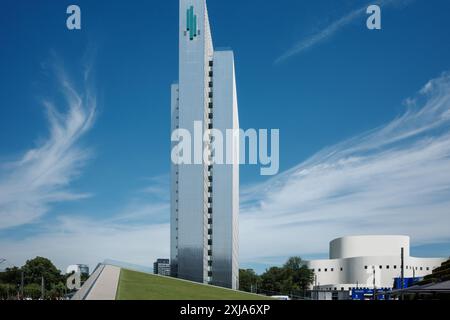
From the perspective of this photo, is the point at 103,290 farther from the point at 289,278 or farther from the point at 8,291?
the point at 289,278

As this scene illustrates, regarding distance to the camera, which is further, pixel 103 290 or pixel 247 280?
pixel 247 280

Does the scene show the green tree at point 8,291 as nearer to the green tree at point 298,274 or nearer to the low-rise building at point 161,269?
the low-rise building at point 161,269

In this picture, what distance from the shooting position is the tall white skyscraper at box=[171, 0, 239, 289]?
67.5 m

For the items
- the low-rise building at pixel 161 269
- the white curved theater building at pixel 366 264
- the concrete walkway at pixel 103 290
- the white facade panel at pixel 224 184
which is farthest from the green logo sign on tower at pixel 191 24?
the white curved theater building at pixel 366 264

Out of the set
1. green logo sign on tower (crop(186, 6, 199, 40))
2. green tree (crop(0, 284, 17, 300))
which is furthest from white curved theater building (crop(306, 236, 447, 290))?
green logo sign on tower (crop(186, 6, 199, 40))

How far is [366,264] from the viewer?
111625 mm

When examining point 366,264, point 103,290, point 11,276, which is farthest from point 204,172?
point 366,264

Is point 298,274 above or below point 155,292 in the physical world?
below

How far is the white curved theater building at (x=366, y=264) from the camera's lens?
11100 cm

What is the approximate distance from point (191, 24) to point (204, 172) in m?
21.5

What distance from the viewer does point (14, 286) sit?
78.1 m

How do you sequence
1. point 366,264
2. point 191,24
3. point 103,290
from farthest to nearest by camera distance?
point 366,264
point 191,24
point 103,290
